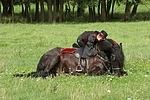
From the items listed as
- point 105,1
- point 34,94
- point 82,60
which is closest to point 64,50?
point 82,60

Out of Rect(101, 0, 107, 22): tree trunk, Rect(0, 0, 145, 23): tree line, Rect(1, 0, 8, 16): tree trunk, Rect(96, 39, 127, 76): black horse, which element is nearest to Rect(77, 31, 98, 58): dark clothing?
Rect(96, 39, 127, 76): black horse

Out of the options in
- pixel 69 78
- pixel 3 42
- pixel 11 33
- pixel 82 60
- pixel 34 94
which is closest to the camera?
pixel 34 94

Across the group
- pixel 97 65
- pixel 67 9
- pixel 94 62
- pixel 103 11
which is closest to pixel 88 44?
pixel 94 62

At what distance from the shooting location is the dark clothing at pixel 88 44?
1065 cm

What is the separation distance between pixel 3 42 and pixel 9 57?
7209 millimetres

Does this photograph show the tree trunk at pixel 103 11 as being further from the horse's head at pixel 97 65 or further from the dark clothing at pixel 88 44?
the horse's head at pixel 97 65

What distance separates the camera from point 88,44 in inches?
424

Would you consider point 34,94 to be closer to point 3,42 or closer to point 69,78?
point 69,78

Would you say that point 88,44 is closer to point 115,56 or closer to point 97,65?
point 97,65

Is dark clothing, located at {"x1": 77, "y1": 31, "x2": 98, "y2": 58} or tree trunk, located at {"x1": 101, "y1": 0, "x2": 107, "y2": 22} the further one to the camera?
tree trunk, located at {"x1": 101, "y1": 0, "x2": 107, "y2": 22}

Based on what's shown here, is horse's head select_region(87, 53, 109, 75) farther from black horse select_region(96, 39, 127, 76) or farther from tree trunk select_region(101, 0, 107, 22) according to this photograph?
tree trunk select_region(101, 0, 107, 22)

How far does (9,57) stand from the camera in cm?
1652

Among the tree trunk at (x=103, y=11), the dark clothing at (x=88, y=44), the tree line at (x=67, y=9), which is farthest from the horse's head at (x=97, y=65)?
the tree trunk at (x=103, y=11)

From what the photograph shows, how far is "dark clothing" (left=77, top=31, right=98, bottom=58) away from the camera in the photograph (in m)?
10.6
